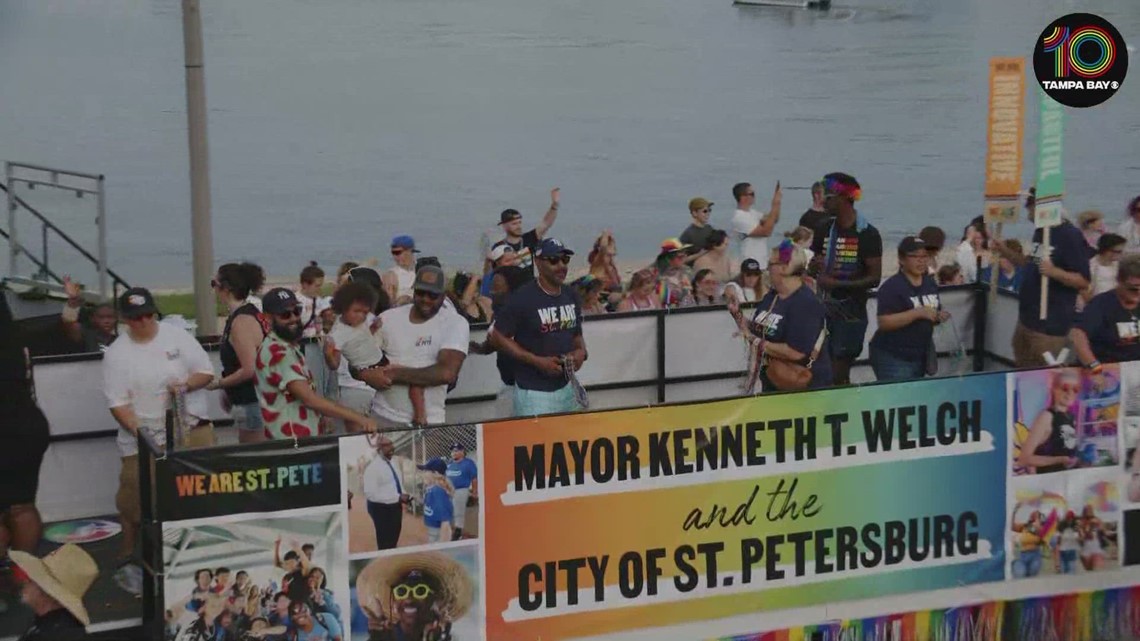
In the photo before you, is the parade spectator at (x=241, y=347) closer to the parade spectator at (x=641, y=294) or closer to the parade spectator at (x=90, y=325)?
the parade spectator at (x=90, y=325)

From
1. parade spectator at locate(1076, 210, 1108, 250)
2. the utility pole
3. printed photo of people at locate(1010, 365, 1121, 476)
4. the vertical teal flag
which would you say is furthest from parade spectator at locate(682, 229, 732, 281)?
printed photo of people at locate(1010, 365, 1121, 476)

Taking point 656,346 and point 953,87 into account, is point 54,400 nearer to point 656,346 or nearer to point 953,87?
point 656,346

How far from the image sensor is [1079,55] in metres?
25.1

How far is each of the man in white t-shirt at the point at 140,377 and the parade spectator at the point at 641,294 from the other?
12.5 feet

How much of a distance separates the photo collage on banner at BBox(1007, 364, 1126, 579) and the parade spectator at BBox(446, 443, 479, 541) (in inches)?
111

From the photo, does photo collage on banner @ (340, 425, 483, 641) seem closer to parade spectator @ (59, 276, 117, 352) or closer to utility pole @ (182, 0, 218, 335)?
parade spectator @ (59, 276, 117, 352)

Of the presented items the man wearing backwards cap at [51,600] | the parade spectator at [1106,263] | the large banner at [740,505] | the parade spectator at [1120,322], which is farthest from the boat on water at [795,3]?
the man wearing backwards cap at [51,600]

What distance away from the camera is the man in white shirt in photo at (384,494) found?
279 inches

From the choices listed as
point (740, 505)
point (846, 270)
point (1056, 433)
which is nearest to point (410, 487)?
point (740, 505)

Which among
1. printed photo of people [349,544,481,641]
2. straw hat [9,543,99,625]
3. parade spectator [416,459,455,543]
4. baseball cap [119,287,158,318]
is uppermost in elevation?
baseball cap [119,287,158,318]

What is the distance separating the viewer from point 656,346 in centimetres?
1085

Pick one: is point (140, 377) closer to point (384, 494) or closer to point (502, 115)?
point (384, 494)

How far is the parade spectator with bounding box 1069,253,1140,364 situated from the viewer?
890 centimetres

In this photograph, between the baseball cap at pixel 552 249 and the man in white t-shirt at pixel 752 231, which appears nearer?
the baseball cap at pixel 552 249
